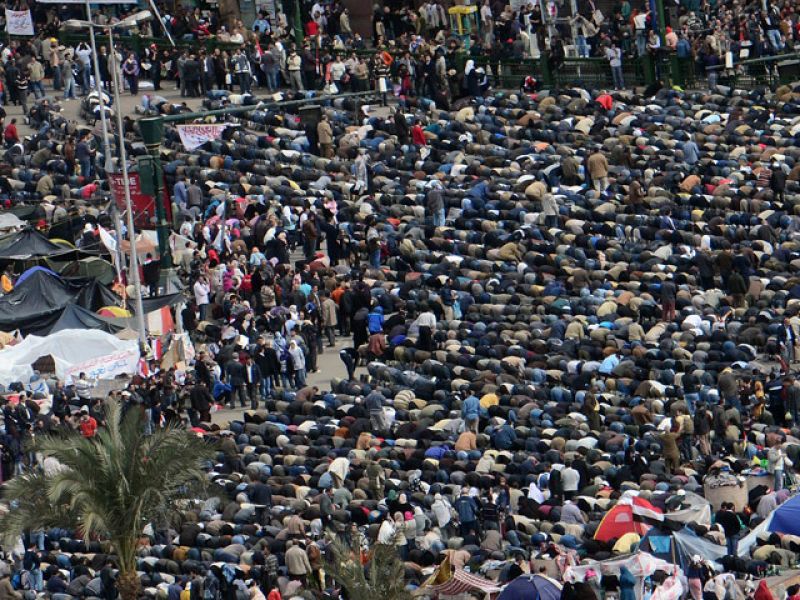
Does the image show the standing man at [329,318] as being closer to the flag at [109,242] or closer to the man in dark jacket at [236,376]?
the man in dark jacket at [236,376]

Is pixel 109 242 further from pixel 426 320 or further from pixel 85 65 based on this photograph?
pixel 85 65

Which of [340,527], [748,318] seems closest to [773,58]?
[748,318]

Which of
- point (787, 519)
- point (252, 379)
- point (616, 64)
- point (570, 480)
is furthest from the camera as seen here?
point (616, 64)

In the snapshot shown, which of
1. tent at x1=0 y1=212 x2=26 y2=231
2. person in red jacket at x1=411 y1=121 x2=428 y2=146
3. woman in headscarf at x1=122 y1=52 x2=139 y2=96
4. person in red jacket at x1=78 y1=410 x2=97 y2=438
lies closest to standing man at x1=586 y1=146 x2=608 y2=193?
person in red jacket at x1=411 y1=121 x2=428 y2=146

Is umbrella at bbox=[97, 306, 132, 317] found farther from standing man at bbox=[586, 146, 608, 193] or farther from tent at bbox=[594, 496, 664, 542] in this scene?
tent at bbox=[594, 496, 664, 542]

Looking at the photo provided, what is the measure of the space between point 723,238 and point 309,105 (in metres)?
14.9

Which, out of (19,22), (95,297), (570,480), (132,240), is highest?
(19,22)

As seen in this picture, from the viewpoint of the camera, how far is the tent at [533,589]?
143ft

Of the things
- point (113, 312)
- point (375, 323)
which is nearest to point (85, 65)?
point (113, 312)

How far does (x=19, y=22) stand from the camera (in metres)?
79.4

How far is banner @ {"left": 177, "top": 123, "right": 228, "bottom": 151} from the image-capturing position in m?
68.0

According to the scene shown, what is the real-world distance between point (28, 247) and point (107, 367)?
8830mm

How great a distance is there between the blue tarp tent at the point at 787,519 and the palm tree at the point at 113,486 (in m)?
10.8

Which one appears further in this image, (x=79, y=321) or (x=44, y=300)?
(x=44, y=300)
